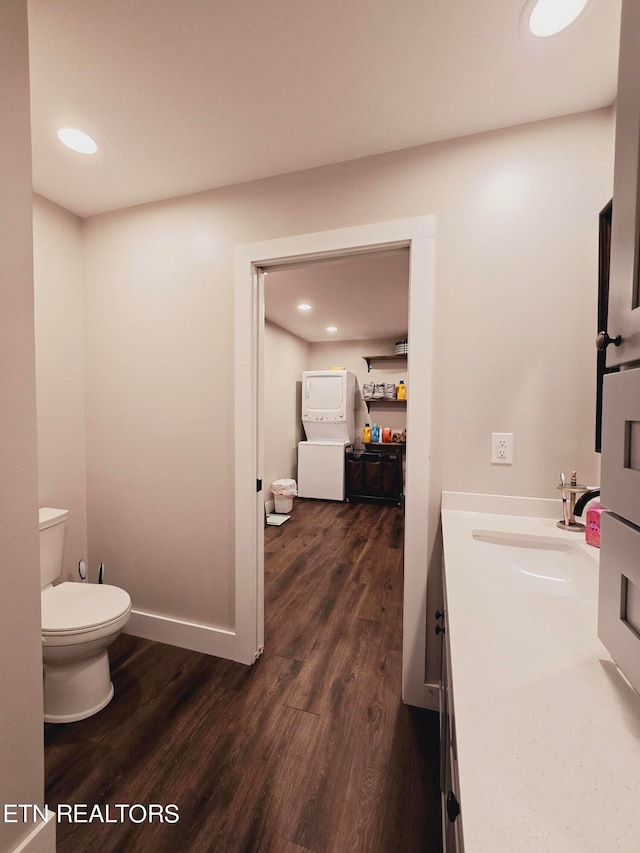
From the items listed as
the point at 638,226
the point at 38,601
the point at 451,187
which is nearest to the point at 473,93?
the point at 451,187

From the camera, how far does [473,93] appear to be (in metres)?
1.29

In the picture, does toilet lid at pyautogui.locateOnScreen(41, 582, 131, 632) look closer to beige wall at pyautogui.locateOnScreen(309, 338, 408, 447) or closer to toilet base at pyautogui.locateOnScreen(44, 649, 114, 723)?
toilet base at pyautogui.locateOnScreen(44, 649, 114, 723)

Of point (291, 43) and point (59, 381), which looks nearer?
point (291, 43)

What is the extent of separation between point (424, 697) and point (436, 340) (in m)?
1.56

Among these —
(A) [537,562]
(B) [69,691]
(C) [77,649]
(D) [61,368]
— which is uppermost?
(D) [61,368]

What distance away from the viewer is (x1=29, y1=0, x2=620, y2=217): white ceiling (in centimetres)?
104

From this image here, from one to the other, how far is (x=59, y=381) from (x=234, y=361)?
106 centimetres

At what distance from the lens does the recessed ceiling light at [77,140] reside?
4.88 feet

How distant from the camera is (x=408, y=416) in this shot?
5.24 ft

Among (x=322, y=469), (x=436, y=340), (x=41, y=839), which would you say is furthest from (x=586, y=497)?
(x=322, y=469)

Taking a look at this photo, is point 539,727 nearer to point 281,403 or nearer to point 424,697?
point 424,697

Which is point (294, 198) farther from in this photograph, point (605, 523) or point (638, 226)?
point (605, 523)

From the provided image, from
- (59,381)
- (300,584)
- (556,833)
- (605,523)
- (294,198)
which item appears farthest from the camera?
(300,584)

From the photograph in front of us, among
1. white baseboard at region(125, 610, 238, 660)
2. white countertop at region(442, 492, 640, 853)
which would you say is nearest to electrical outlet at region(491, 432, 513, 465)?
white countertop at region(442, 492, 640, 853)
